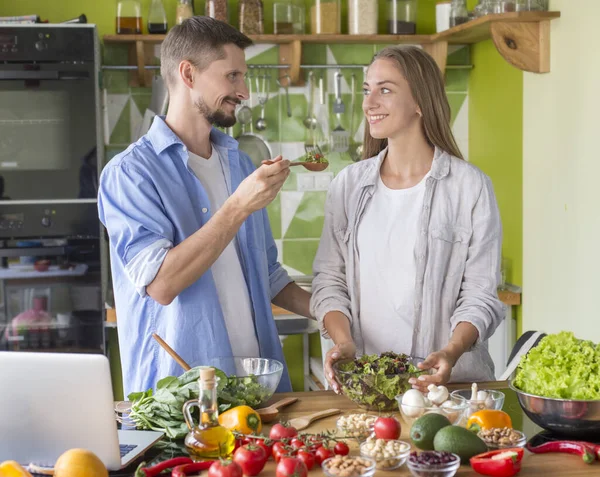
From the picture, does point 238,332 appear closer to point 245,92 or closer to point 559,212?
point 245,92

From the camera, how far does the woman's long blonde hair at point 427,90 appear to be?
2314 millimetres

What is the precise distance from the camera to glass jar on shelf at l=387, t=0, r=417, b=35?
4.26 metres

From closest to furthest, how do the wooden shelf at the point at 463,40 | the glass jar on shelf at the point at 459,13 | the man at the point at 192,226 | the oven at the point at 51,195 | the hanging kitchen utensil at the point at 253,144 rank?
the man at the point at 192,226, the wooden shelf at the point at 463,40, the oven at the point at 51,195, the glass jar on shelf at the point at 459,13, the hanging kitchen utensil at the point at 253,144

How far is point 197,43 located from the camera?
2.24 meters

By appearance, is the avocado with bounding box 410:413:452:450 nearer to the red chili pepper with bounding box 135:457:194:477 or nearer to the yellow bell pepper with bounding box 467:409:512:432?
the yellow bell pepper with bounding box 467:409:512:432

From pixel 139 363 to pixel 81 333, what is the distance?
71.8 inches

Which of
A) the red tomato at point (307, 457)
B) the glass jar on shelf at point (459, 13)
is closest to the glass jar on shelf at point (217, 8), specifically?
the glass jar on shelf at point (459, 13)

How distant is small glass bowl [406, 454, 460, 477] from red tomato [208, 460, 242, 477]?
0.29m

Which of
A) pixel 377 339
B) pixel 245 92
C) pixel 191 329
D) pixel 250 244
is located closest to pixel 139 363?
pixel 191 329

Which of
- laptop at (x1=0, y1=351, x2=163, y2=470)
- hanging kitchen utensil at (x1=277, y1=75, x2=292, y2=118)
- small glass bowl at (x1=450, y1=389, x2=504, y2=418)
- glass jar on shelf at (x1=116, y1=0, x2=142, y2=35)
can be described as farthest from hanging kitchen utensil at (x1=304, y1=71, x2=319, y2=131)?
laptop at (x1=0, y1=351, x2=163, y2=470)

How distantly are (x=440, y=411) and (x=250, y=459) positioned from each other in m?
0.42

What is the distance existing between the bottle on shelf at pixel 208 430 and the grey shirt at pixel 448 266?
2.46 feet

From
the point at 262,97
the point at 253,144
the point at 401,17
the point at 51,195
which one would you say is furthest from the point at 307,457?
the point at 401,17

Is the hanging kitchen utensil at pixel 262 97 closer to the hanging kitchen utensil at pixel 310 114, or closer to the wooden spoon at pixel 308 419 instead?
the hanging kitchen utensil at pixel 310 114
